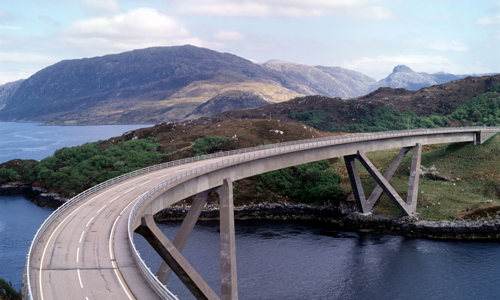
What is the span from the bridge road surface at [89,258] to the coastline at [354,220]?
146ft

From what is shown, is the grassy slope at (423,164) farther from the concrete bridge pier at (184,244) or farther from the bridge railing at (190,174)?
the concrete bridge pier at (184,244)

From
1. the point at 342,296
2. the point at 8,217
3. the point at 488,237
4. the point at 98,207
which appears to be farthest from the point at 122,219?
the point at 8,217

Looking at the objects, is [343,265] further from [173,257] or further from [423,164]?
[423,164]

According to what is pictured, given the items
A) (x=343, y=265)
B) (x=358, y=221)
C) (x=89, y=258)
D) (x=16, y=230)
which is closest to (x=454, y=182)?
(x=358, y=221)

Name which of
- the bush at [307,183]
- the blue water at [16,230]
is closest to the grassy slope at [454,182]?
the bush at [307,183]

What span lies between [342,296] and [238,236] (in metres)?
28.0

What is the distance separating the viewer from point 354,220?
269ft

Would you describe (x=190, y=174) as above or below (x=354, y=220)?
above

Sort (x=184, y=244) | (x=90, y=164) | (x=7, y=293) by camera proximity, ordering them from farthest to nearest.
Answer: (x=90, y=164) < (x=184, y=244) < (x=7, y=293)

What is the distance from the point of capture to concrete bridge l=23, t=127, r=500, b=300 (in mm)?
27497

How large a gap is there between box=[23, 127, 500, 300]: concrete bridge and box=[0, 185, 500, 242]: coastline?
14.5 metres

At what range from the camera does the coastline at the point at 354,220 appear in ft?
237

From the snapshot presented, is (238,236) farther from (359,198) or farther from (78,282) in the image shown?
Answer: (78,282)

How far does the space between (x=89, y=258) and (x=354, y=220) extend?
59.9 meters
